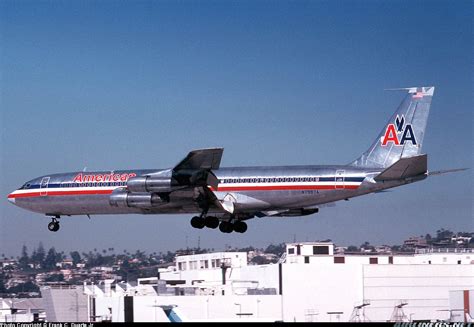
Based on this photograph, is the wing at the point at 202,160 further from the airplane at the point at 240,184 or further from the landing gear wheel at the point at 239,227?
the landing gear wheel at the point at 239,227

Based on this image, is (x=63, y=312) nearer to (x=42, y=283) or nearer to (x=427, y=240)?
(x=42, y=283)

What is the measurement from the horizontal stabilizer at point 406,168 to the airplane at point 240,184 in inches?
2.1

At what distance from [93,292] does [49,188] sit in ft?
51.0

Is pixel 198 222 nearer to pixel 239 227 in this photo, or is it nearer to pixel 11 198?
pixel 239 227

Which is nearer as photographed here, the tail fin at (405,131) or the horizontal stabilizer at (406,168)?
the horizontal stabilizer at (406,168)

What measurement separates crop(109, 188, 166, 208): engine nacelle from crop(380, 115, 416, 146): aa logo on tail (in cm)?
1389

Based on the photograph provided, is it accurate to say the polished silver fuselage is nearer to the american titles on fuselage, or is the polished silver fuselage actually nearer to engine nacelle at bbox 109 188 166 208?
the american titles on fuselage

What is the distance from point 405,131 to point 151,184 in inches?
611

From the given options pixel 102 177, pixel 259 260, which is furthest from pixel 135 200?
pixel 259 260

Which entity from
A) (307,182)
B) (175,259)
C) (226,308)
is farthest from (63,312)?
(175,259)

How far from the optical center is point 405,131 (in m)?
65.3

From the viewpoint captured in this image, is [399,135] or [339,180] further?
[399,135]

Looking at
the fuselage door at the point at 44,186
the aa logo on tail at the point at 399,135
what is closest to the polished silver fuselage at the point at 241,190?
the fuselage door at the point at 44,186

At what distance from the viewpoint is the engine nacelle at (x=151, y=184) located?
62719 millimetres
